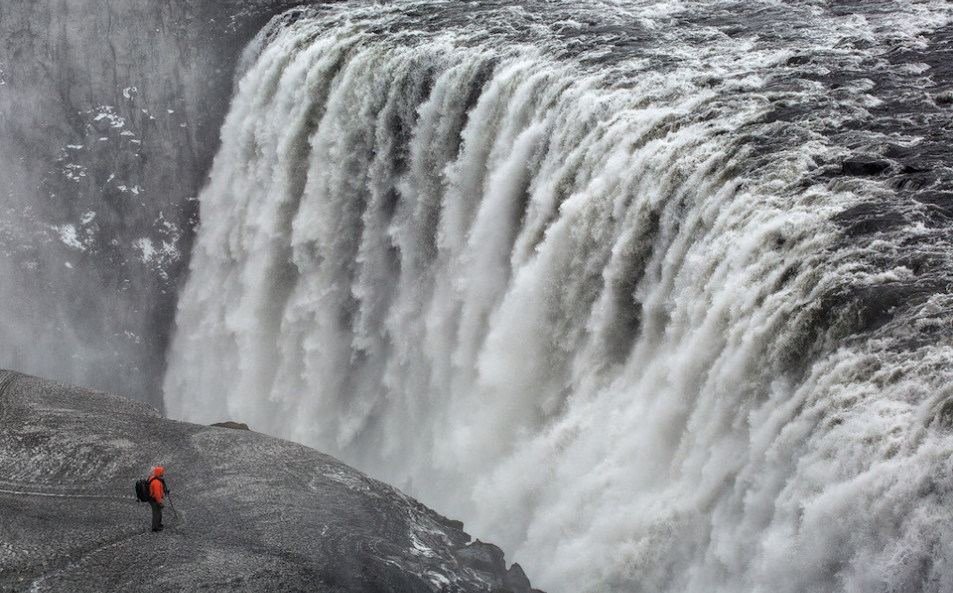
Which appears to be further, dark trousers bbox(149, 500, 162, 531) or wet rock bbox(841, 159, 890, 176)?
wet rock bbox(841, 159, 890, 176)

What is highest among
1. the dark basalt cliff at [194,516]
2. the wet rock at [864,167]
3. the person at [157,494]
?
the wet rock at [864,167]

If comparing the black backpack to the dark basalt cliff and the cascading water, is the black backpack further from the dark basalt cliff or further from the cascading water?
the cascading water

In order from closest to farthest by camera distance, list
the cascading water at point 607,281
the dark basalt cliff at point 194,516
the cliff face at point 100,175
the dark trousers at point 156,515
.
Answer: the cascading water at point 607,281 < the dark basalt cliff at point 194,516 < the dark trousers at point 156,515 < the cliff face at point 100,175

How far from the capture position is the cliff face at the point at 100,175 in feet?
95.6

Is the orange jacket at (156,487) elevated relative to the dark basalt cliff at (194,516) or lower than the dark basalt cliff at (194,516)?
elevated

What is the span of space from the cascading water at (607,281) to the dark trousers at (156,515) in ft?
20.9

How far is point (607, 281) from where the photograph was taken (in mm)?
16297

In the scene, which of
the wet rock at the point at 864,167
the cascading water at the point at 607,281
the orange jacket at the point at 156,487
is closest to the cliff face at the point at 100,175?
the cascading water at the point at 607,281

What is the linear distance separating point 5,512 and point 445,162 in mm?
11668

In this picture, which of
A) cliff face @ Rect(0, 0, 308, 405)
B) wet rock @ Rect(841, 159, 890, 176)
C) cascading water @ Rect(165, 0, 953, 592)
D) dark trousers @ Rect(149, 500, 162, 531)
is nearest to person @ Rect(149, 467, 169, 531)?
dark trousers @ Rect(149, 500, 162, 531)

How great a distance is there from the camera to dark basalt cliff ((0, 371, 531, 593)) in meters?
12.3

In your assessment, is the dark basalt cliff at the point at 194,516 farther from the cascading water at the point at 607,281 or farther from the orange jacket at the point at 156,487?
the cascading water at the point at 607,281

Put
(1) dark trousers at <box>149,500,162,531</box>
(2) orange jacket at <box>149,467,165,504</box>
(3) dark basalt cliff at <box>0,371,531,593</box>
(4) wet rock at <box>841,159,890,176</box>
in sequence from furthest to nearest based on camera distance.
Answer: (4) wet rock at <box>841,159,890,176</box> → (1) dark trousers at <box>149,500,162,531</box> → (2) orange jacket at <box>149,467,165,504</box> → (3) dark basalt cliff at <box>0,371,531,593</box>

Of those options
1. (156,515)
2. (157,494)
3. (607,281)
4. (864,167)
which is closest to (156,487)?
(157,494)
